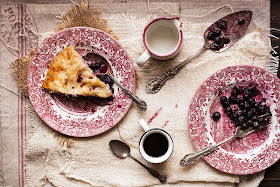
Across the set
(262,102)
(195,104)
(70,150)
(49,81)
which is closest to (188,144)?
(195,104)

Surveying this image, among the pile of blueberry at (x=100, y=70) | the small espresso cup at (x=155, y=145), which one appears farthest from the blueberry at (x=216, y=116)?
the pile of blueberry at (x=100, y=70)

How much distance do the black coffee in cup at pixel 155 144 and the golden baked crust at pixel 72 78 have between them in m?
0.43

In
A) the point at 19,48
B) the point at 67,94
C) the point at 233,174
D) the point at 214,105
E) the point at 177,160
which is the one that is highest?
the point at 19,48

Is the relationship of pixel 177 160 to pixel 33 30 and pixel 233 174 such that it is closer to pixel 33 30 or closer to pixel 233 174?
pixel 233 174

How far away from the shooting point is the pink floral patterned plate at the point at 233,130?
88.7 inches

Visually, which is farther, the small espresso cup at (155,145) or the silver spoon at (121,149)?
the silver spoon at (121,149)

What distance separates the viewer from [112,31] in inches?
93.7

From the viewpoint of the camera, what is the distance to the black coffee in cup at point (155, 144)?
2.22 meters

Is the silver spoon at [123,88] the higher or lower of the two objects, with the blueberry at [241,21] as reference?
lower

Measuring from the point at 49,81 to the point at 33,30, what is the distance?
17.8 inches

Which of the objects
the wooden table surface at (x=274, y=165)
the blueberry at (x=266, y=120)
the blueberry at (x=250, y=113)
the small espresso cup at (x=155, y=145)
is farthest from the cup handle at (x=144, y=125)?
the wooden table surface at (x=274, y=165)

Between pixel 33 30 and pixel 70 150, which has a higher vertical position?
pixel 33 30

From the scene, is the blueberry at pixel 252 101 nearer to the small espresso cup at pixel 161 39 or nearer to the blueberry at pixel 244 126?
the blueberry at pixel 244 126

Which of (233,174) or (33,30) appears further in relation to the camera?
(33,30)
